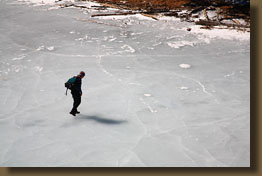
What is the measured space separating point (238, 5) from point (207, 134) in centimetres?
1218

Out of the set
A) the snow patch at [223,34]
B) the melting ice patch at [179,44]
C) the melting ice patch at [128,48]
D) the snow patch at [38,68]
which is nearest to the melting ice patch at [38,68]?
the snow patch at [38,68]

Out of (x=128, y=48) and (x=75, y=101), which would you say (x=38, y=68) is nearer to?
(x=128, y=48)

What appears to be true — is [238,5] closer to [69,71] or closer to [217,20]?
[217,20]

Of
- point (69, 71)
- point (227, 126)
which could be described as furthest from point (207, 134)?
point (69, 71)

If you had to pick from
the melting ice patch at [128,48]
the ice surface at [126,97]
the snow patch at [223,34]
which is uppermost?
the snow patch at [223,34]

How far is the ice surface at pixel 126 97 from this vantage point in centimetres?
557

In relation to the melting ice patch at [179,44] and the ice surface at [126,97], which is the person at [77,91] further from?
the melting ice patch at [179,44]

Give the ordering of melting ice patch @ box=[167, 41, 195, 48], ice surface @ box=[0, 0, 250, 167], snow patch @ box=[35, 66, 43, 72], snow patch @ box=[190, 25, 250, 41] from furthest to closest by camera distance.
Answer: snow patch @ box=[190, 25, 250, 41] → melting ice patch @ box=[167, 41, 195, 48] → snow patch @ box=[35, 66, 43, 72] → ice surface @ box=[0, 0, 250, 167]

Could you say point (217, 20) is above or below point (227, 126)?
above

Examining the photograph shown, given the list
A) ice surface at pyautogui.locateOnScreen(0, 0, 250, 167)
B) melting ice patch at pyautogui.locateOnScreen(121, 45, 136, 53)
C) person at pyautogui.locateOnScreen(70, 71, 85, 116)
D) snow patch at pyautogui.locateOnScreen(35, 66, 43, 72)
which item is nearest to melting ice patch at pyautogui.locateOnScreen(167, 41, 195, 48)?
ice surface at pyautogui.locateOnScreen(0, 0, 250, 167)

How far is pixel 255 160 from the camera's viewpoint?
5.02 m

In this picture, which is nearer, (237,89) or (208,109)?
(208,109)

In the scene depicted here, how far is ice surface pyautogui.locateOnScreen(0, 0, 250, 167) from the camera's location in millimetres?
5570

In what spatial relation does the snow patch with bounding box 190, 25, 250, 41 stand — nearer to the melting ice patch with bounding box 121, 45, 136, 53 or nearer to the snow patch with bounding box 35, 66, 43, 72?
the melting ice patch with bounding box 121, 45, 136, 53
